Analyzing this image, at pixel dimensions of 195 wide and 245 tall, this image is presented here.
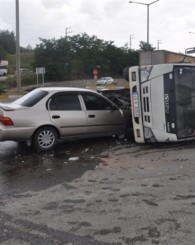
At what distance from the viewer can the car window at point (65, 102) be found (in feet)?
33.7

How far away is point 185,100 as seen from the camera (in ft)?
32.3

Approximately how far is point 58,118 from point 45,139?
0.59 metres

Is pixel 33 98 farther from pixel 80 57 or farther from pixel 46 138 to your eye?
pixel 80 57

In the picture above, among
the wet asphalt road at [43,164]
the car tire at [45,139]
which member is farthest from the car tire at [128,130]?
the car tire at [45,139]

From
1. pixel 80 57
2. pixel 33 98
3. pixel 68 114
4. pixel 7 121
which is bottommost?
pixel 7 121

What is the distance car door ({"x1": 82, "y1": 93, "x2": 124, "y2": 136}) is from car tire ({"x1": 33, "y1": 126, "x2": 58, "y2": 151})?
994 millimetres

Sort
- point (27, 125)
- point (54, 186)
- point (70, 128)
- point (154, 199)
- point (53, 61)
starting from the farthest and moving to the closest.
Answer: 1. point (53, 61)
2. point (70, 128)
3. point (27, 125)
4. point (54, 186)
5. point (154, 199)

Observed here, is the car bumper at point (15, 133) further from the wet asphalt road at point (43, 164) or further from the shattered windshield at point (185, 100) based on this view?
the shattered windshield at point (185, 100)

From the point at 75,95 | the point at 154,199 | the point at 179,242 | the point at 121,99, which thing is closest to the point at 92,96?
the point at 75,95

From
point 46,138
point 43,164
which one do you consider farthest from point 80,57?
point 43,164

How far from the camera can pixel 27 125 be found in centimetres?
970

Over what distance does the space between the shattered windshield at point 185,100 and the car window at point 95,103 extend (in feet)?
6.65

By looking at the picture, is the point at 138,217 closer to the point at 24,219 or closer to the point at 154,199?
the point at 154,199

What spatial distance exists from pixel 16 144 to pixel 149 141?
3.37m
